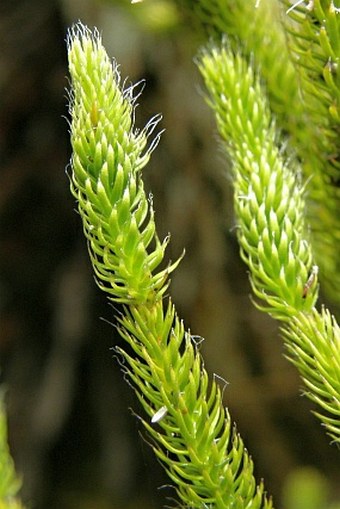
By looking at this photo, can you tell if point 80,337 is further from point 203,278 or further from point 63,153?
point 63,153

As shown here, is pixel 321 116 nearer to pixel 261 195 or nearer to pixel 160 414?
pixel 261 195

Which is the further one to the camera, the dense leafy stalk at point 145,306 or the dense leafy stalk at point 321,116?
the dense leafy stalk at point 321,116

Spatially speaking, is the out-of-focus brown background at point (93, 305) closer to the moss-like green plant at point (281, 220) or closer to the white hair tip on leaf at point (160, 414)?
the moss-like green plant at point (281, 220)

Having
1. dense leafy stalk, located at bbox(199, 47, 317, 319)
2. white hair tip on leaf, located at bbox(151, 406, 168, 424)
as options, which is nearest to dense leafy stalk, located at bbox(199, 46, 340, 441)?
dense leafy stalk, located at bbox(199, 47, 317, 319)

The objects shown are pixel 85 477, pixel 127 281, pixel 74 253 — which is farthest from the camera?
pixel 85 477

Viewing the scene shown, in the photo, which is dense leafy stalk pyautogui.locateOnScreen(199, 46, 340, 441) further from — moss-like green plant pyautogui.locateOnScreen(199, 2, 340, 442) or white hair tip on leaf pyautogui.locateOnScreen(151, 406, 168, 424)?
white hair tip on leaf pyautogui.locateOnScreen(151, 406, 168, 424)

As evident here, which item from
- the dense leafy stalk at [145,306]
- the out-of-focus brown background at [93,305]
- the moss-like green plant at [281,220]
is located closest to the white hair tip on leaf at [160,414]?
the dense leafy stalk at [145,306]

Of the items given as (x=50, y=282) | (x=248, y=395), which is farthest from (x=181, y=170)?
(x=248, y=395)

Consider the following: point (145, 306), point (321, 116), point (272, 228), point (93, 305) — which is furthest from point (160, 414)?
point (93, 305)
